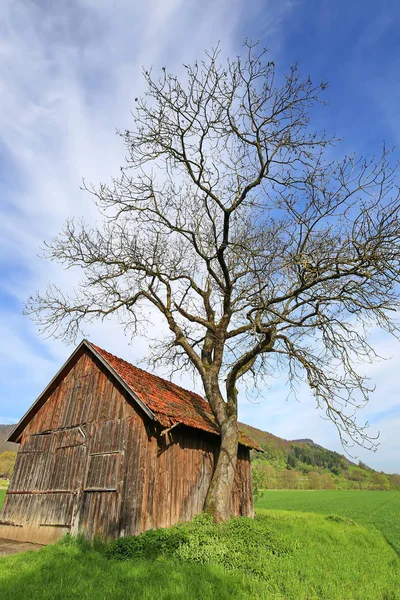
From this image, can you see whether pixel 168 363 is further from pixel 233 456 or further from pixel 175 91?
pixel 175 91

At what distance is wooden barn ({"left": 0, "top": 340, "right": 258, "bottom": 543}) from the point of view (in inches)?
420

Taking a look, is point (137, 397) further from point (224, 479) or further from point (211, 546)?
point (211, 546)

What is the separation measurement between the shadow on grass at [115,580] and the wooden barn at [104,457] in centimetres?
→ 231

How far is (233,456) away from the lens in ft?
39.4

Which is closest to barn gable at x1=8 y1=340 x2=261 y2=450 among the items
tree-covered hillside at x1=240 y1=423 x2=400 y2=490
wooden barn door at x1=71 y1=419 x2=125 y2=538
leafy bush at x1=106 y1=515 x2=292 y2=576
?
wooden barn door at x1=71 y1=419 x2=125 y2=538

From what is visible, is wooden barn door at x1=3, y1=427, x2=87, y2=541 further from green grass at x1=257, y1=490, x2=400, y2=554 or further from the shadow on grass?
green grass at x1=257, y1=490, x2=400, y2=554

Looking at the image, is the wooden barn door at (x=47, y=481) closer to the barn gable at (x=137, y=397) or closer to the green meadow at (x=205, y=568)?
the barn gable at (x=137, y=397)

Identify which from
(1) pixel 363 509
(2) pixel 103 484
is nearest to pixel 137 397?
(2) pixel 103 484

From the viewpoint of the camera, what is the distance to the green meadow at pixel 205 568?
6328 mm

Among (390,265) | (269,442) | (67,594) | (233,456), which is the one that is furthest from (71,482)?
(269,442)

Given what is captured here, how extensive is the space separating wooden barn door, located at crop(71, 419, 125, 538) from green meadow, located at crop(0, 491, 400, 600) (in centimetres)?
47

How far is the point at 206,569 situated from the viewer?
24.2 ft

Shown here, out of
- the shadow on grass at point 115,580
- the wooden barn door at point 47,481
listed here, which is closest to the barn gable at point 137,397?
the wooden barn door at point 47,481

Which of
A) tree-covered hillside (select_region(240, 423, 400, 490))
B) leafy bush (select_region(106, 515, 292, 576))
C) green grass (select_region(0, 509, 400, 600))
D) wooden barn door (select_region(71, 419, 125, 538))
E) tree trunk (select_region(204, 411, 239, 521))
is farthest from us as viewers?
tree-covered hillside (select_region(240, 423, 400, 490))
